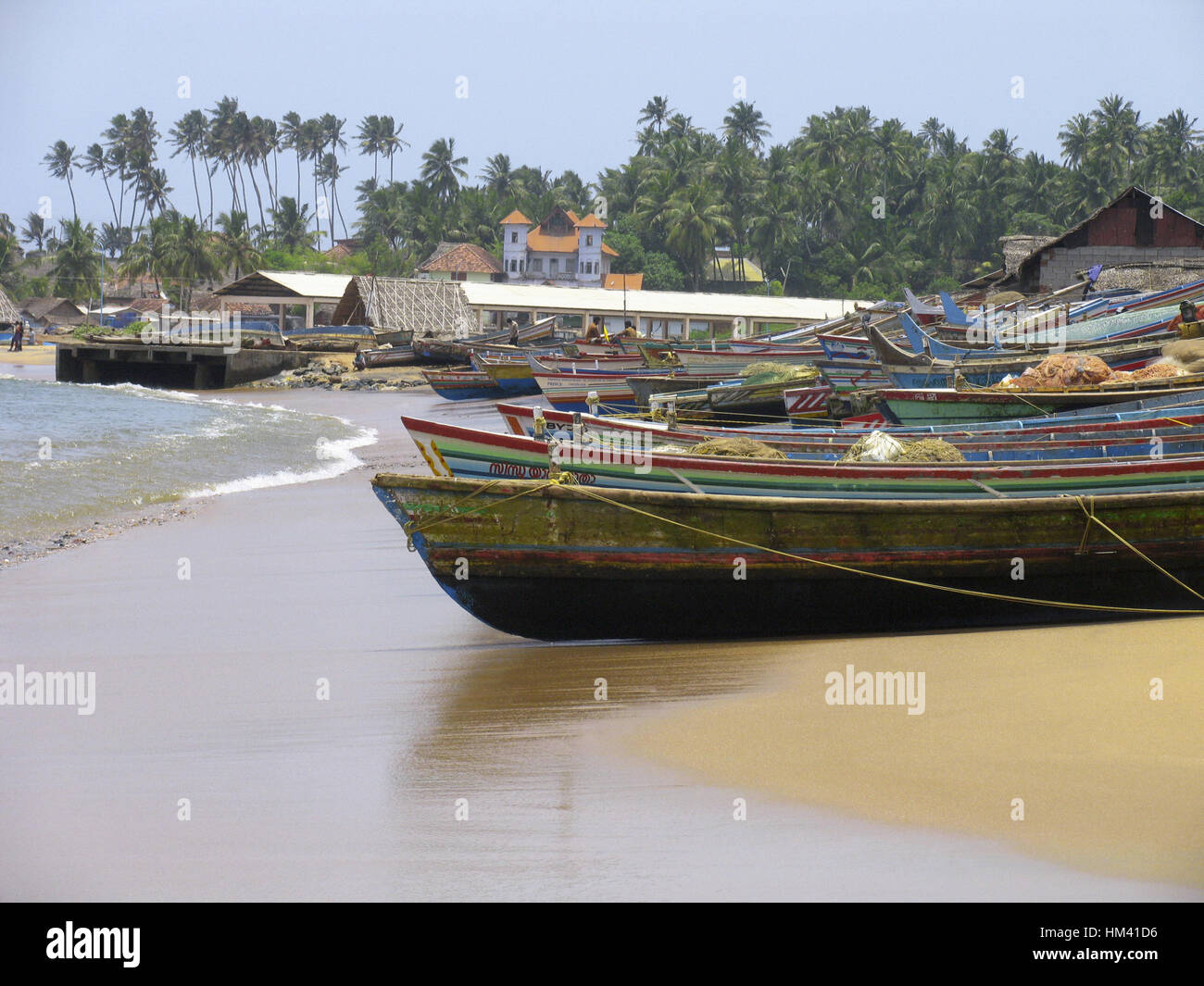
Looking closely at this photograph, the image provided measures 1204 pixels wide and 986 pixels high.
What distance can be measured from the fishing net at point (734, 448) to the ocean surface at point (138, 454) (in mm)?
7284

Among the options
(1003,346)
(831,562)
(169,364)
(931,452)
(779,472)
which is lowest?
(831,562)

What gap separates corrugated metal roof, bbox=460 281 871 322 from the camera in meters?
56.5

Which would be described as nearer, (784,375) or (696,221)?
(784,375)

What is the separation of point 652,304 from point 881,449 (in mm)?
48802

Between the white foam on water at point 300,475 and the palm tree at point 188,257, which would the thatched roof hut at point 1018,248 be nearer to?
the white foam on water at point 300,475

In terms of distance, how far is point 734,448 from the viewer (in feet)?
33.0

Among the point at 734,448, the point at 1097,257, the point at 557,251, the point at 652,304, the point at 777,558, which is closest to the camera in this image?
the point at 777,558

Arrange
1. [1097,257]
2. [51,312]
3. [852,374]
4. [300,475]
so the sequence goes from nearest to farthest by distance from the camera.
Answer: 1. [300,475]
2. [852,374]
3. [1097,257]
4. [51,312]

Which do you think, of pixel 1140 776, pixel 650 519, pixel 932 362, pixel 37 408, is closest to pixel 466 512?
pixel 650 519

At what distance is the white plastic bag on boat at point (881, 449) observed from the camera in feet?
31.7

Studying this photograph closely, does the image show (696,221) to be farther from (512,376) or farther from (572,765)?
(572,765)

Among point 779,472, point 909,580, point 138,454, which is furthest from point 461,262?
point 909,580

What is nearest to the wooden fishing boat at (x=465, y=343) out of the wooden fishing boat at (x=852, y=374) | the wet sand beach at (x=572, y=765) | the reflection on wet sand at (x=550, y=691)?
the wooden fishing boat at (x=852, y=374)
